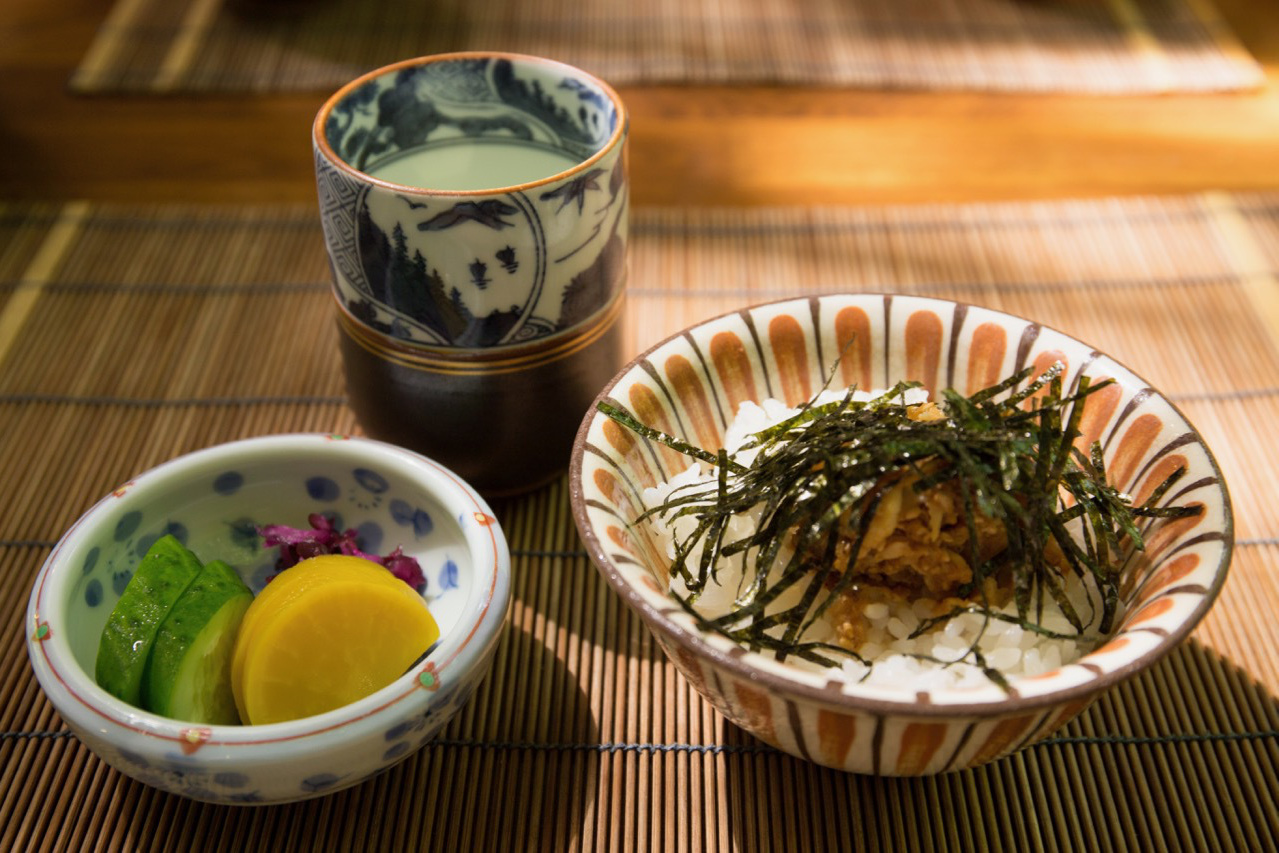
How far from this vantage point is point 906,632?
990 mm

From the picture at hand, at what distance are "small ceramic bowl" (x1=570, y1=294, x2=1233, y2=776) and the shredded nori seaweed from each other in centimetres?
3

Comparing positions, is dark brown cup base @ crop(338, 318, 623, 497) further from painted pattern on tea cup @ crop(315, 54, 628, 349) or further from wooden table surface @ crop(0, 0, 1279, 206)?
wooden table surface @ crop(0, 0, 1279, 206)

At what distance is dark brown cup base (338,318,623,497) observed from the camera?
4.01 feet

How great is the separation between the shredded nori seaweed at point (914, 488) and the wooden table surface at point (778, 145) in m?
1.05

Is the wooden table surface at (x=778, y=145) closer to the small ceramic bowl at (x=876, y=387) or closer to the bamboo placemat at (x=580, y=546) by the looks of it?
the bamboo placemat at (x=580, y=546)

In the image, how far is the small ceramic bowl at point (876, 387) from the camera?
0.80m

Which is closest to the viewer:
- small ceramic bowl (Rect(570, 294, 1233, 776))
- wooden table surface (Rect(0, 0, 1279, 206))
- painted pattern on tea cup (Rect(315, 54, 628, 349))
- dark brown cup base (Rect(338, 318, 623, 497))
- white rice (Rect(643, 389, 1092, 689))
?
small ceramic bowl (Rect(570, 294, 1233, 776))

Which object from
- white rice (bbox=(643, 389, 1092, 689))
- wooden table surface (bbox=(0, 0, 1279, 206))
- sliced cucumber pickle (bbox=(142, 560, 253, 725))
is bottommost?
wooden table surface (bbox=(0, 0, 1279, 206))

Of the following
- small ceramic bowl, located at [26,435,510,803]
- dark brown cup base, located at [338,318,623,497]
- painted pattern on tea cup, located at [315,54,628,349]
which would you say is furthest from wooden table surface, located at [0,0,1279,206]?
small ceramic bowl, located at [26,435,510,803]

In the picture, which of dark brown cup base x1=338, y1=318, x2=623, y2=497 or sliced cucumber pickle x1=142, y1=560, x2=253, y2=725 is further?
dark brown cup base x1=338, y1=318, x2=623, y2=497

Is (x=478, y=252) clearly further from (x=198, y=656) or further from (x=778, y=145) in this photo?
(x=778, y=145)

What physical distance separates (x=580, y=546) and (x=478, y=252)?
376 mm

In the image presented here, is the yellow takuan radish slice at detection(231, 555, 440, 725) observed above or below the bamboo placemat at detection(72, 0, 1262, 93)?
above

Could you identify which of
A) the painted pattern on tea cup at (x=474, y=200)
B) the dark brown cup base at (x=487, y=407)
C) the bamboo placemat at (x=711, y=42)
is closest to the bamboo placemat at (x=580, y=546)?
the dark brown cup base at (x=487, y=407)
